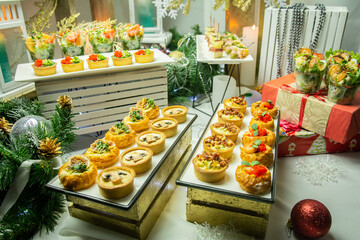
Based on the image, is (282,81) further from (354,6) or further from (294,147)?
(354,6)

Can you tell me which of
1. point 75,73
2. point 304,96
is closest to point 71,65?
point 75,73

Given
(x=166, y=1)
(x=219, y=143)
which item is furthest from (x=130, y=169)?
(x=166, y=1)

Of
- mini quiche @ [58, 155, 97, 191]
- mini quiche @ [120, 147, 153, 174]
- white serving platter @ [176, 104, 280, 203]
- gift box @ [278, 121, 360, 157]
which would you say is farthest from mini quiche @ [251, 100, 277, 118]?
mini quiche @ [58, 155, 97, 191]

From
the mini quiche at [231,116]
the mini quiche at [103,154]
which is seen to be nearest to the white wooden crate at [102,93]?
the mini quiche at [103,154]

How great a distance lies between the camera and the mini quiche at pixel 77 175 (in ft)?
4.88

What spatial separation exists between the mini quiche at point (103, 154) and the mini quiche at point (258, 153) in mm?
773

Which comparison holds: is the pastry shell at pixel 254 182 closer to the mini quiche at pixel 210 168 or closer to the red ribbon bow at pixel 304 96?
the mini quiche at pixel 210 168

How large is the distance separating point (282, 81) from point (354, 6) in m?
1.65

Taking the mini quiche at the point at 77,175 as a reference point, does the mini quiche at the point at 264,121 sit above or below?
above

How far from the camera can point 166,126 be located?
1.97m

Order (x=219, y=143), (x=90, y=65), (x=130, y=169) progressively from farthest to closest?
(x=90, y=65), (x=219, y=143), (x=130, y=169)

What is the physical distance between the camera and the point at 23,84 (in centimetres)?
302

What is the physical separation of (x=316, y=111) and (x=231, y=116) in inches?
28.8

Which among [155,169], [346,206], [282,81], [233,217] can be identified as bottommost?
[346,206]
